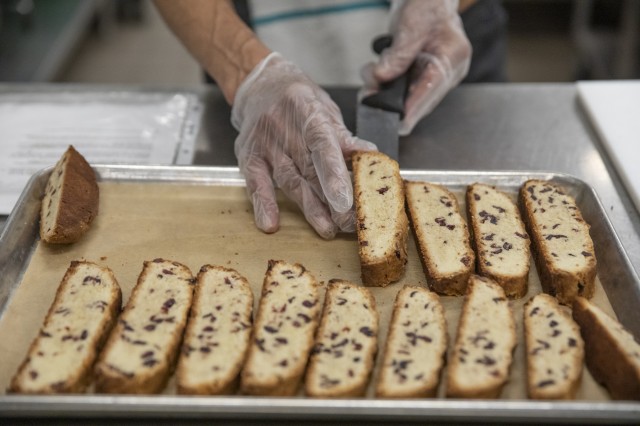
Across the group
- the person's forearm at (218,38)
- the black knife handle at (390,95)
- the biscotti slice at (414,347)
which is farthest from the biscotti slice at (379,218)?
the person's forearm at (218,38)

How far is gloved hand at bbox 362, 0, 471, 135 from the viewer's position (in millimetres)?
3268

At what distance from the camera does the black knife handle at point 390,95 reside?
9.96ft

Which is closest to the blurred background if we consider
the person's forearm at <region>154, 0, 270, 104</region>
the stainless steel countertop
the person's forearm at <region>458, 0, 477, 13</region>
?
the person's forearm at <region>458, 0, 477, 13</region>

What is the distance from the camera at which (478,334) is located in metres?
2.11

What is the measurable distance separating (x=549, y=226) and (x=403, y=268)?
1.85ft

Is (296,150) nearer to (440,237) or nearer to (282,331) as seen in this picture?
(440,237)

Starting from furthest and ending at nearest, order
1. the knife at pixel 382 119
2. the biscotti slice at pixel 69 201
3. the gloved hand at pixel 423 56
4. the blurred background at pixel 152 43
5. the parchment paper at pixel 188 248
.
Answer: the blurred background at pixel 152 43 → the gloved hand at pixel 423 56 → the knife at pixel 382 119 → the biscotti slice at pixel 69 201 → the parchment paper at pixel 188 248

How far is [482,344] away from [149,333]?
98cm

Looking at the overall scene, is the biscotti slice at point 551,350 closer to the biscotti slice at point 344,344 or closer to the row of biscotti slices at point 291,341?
the row of biscotti slices at point 291,341

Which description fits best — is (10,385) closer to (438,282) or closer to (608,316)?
(438,282)

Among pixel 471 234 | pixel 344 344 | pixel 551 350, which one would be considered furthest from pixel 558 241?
pixel 344 344

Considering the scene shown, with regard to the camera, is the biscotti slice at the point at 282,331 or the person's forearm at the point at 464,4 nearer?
the biscotti slice at the point at 282,331

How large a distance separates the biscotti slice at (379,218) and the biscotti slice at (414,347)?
118 millimetres

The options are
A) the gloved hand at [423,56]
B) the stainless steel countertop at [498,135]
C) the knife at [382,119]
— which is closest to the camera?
the knife at [382,119]
